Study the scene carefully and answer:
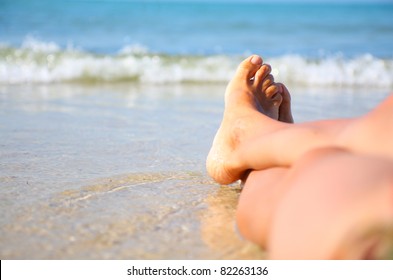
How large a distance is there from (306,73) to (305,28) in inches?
360

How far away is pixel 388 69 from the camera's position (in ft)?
21.0

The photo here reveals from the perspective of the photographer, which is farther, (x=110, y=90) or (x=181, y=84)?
(x=181, y=84)

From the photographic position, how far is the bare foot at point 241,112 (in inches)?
75.5

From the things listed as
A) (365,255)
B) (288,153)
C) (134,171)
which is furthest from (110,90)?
(365,255)

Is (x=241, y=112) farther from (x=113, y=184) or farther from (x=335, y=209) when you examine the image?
(x=335, y=209)

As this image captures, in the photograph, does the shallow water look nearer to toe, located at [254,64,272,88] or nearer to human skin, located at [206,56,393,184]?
human skin, located at [206,56,393,184]

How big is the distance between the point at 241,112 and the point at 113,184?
0.52 m

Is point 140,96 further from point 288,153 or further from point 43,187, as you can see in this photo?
point 288,153

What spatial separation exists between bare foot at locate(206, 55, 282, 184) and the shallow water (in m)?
0.12

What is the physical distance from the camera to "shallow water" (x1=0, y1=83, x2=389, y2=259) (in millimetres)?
1547

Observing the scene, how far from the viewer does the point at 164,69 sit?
6016 millimetres

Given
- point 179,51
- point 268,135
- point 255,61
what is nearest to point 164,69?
point 179,51
